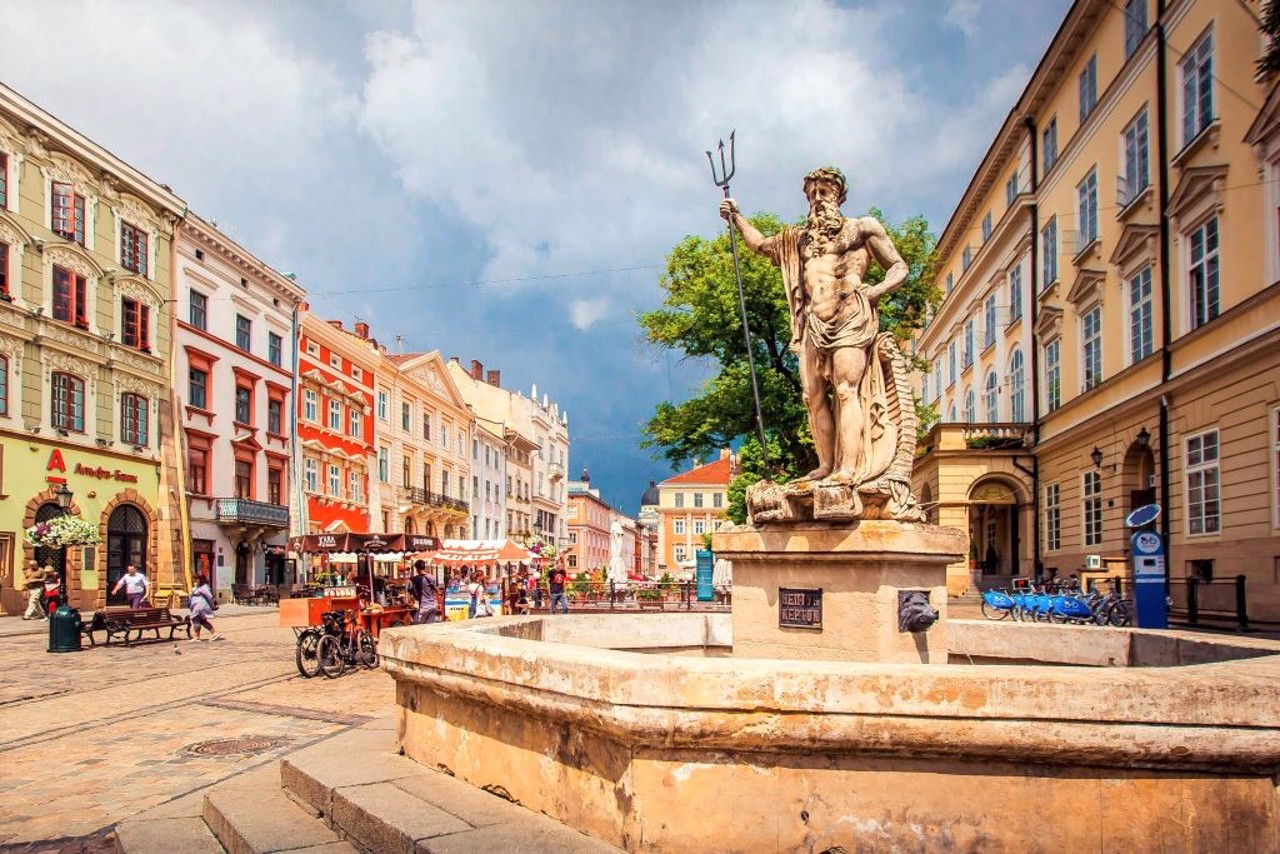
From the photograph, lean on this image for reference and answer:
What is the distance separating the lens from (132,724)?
9.61 meters

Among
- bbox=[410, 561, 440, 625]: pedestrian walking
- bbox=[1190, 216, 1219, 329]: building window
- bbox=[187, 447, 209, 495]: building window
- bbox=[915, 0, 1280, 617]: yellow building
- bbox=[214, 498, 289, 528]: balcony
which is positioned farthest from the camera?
bbox=[214, 498, 289, 528]: balcony

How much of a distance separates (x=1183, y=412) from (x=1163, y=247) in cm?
371

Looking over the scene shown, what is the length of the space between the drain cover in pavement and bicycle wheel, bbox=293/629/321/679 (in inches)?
209

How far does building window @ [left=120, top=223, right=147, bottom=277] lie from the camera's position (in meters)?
33.0

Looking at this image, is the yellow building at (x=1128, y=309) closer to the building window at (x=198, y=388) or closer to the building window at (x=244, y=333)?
the building window at (x=198, y=388)

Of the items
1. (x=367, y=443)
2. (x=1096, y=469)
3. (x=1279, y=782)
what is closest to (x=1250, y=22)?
(x=1096, y=469)

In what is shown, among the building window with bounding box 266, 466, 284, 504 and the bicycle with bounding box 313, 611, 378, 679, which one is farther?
the building window with bounding box 266, 466, 284, 504

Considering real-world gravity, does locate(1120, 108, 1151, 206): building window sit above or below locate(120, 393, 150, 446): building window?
above

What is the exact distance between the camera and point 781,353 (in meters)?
32.2

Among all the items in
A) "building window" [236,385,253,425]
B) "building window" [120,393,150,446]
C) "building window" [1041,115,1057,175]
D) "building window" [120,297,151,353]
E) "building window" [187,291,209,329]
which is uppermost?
"building window" [1041,115,1057,175]

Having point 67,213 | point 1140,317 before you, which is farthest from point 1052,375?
point 67,213

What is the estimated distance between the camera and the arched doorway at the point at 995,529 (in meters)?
33.9

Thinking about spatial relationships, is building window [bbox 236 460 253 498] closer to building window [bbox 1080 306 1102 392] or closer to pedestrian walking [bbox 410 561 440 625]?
pedestrian walking [bbox 410 561 440 625]

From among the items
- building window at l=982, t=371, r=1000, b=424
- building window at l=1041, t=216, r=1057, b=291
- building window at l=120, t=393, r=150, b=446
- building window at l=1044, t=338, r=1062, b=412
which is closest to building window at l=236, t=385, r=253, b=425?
building window at l=120, t=393, r=150, b=446
